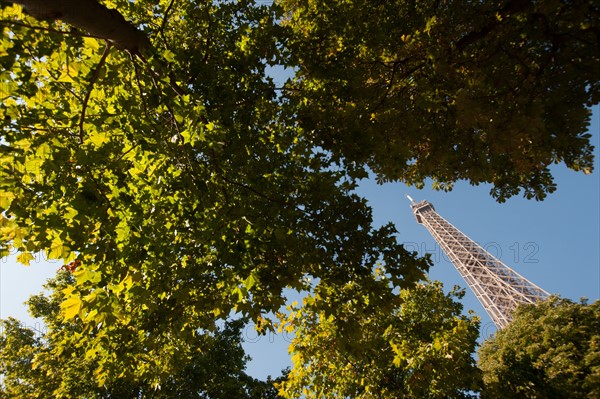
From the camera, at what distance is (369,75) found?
20.9 feet

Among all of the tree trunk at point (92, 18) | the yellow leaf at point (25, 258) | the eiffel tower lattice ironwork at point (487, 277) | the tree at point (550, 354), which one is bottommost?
the tree at point (550, 354)

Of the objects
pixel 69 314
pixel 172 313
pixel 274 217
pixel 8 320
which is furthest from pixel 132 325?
pixel 8 320

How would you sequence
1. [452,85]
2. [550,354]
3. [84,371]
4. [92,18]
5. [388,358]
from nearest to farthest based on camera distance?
1. [92,18]
2. [452,85]
3. [388,358]
4. [84,371]
5. [550,354]

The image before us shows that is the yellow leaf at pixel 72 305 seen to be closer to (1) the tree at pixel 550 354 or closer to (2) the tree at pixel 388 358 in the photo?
(2) the tree at pixel 388 358

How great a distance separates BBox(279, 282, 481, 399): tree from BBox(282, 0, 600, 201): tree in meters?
3.49

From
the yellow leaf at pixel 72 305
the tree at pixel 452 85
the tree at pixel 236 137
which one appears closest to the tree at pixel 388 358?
the tree at pixel 236 137

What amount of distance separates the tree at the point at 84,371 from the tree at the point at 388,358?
3.13 m

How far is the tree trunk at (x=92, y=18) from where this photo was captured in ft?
9.25

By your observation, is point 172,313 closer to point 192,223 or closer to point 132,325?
point 132,325

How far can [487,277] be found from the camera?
123 feet

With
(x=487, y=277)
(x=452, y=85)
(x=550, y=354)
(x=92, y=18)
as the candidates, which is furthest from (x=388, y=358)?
(x=487, y=277)

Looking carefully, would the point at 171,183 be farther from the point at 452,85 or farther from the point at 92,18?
the point at 452,85

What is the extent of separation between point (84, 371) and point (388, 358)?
9.73 meters

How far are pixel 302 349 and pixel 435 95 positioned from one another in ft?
21.3
